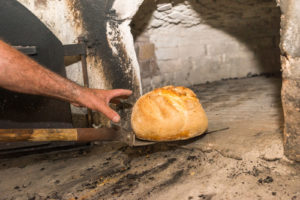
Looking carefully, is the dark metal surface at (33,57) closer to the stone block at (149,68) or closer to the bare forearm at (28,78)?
the bare forearm at (28,78)

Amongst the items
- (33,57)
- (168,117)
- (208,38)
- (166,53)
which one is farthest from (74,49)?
(208,38)

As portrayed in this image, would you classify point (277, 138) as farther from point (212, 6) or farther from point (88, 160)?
point (212, 6)

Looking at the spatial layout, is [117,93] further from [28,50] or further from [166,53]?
[166,53]

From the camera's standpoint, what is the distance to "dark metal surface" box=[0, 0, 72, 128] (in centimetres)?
205

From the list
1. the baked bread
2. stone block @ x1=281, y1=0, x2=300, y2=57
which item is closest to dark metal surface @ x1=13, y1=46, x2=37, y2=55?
the baked bread

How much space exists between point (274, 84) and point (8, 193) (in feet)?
12.0

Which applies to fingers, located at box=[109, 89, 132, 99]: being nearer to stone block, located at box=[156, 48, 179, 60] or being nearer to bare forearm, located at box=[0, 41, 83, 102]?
bare forearm, located at box=[0, 41, 83, 102]

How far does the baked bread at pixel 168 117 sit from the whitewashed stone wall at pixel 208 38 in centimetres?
169

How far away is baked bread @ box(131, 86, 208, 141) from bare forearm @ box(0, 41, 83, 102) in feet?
1.62

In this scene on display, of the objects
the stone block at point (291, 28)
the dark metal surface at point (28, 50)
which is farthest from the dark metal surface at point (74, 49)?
the stone block at point (291, 28)

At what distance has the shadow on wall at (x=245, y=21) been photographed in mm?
3398

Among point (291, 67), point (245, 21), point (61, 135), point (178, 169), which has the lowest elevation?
point (178, 169)

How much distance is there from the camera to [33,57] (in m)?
2.16

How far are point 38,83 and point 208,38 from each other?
11.5 feet
